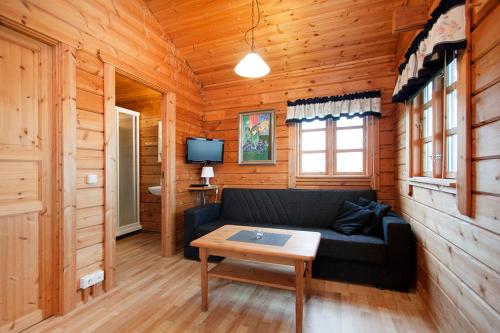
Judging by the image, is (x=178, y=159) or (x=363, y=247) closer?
(x=363, y=247)

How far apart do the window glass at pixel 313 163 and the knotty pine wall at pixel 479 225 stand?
178 centimetres

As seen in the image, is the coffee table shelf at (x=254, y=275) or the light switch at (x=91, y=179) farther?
the light switch at (x=91, y=179)

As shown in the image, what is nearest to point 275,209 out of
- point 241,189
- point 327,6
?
point 241,189

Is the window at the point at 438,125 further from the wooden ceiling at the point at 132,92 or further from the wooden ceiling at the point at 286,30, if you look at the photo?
the wooden ceiling at the point at 132,92

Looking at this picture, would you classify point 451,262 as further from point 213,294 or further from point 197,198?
point 197,198

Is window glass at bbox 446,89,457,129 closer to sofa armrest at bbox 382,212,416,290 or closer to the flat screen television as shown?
sofa armrest at bbox 382,212,416,290

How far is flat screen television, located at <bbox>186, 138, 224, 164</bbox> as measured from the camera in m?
3.46

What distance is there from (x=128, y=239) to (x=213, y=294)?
2.40 metres

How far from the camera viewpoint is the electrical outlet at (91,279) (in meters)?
2.05

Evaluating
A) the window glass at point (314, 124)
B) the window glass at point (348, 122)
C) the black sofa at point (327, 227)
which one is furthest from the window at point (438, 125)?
the window glass at point (314, 124)

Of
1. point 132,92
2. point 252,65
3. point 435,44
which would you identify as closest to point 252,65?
point 252,65

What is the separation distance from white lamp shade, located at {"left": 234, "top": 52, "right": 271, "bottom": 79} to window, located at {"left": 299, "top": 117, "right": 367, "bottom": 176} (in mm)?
1563

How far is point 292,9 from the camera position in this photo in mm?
2672

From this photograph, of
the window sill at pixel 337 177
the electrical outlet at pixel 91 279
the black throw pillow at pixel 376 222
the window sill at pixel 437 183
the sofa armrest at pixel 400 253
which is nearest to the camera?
the window sill at pixel 437 183
